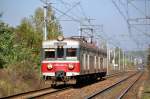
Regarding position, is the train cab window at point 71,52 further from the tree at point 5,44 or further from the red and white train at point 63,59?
the tree at point 5,44

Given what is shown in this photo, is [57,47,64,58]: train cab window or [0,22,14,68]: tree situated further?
[0,22,14,68]: tree

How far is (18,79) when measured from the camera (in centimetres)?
2727

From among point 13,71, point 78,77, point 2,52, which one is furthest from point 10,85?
point 2,52

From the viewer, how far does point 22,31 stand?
5106 centimetres

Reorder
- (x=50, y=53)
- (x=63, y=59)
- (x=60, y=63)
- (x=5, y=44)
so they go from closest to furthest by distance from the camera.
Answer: (x=60, y=63), (x=63, y=59), (x=50, y=53), (x=5, y=44)

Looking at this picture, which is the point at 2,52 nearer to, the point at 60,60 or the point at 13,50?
the point at 13,50

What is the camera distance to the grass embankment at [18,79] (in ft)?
80.5

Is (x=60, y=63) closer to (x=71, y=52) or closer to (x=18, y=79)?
(x=71, y=52)

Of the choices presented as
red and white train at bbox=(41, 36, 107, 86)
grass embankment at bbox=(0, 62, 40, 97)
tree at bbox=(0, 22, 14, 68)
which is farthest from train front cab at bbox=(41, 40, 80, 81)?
tree at bbox=(0, 22, 14, 68)

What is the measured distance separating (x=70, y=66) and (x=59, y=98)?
667 cm

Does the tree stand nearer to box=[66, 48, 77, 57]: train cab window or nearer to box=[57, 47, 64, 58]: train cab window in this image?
box=[57, 47, 64, 58]: train cab window

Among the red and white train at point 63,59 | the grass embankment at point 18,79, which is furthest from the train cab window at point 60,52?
the grass embankment at point 18,79

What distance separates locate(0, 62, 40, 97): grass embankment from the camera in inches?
966

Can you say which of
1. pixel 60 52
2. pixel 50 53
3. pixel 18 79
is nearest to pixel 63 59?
pixel 60 52
